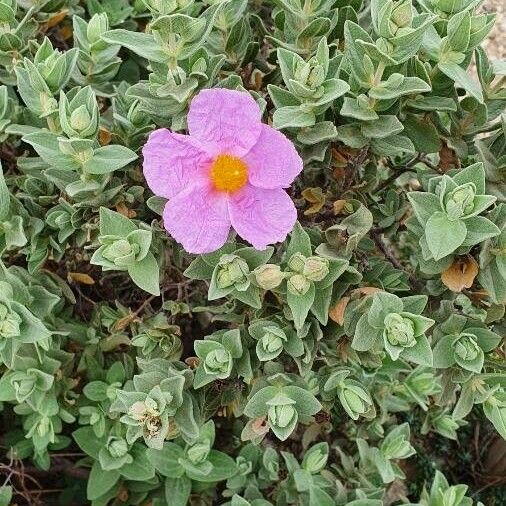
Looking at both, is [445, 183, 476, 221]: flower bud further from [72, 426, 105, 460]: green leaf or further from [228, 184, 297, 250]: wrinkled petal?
[72, 426, 105, 460]: green leaf

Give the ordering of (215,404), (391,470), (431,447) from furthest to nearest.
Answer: (431,447) → (391,470) → (215,404)

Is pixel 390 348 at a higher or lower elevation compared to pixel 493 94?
lower

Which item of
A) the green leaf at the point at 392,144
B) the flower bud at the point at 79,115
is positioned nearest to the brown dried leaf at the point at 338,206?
the green leaf at the point at 392,144

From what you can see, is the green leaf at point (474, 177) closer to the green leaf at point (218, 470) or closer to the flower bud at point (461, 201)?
the flower bud at point (461, 201)

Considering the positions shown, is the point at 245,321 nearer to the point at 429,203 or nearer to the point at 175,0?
the point at 429,203

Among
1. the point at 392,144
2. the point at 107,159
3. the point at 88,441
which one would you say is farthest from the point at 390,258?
the point at 88,441

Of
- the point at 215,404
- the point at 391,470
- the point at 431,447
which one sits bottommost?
the point at 431,447

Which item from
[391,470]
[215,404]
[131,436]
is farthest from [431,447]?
[131,436]
